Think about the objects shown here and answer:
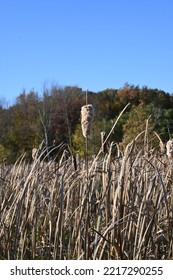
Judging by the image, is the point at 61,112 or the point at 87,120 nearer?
the point at 87,120

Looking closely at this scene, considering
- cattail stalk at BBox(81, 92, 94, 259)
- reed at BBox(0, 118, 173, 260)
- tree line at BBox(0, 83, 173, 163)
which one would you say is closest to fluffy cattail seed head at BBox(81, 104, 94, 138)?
cattail stalk at BBox(81, 92, 94, 259)

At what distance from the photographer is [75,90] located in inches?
1259

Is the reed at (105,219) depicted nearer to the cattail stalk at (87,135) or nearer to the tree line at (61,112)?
the cattail stalk at (87,135)

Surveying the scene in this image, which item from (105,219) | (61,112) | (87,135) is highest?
(61,112)

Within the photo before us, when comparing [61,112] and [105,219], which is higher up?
[61,112]

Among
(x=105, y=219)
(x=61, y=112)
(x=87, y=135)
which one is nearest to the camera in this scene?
(x=87, y=135)

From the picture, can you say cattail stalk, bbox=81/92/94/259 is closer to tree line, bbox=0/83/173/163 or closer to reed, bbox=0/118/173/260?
reed, bbox=0/118/173/260

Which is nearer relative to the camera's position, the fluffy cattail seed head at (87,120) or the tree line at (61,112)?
the fluffy cattail seed head at (87,120)

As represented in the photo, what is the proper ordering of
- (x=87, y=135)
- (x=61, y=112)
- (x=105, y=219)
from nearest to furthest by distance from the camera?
(x=87, y=135) → (x=105, y=219) → (x=61, y=112)

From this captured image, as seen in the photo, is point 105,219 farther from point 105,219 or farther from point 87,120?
point 87,120

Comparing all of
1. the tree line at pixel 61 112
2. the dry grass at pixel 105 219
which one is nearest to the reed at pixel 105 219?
the dry grass at pixel 105 219

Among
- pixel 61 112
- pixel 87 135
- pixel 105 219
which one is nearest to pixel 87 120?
pixel 87 135

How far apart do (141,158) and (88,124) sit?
2.72 feet

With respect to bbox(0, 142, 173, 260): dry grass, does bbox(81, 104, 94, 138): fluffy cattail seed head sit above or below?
above
